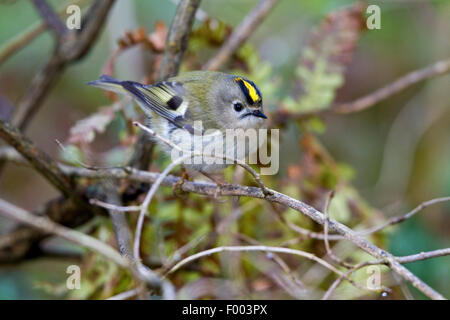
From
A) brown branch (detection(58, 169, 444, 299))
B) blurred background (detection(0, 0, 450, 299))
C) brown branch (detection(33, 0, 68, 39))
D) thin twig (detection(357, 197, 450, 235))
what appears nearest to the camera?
brown branch (detection(58, 169, 444, 299))

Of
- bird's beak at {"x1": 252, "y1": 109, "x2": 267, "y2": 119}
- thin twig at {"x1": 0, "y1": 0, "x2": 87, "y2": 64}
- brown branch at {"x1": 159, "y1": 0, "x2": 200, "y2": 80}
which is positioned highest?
thin twig at {"x1": 0, "y1": 0, "x2": 87, "y2": 64}

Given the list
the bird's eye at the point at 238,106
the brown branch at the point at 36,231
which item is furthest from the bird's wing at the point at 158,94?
the brown branch at the point at 36,231

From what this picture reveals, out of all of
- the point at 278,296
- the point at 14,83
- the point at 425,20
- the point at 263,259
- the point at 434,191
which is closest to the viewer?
the point at 278,296

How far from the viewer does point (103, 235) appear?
89.1 inches

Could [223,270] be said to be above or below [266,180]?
below

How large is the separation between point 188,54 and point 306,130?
761 mm

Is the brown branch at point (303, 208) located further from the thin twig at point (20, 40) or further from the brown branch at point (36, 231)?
the thin twig at point (20, 40)

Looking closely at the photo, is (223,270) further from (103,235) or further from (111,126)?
(111,126)

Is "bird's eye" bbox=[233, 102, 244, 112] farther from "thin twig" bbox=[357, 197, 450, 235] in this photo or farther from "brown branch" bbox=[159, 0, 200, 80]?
"thin twig" bbox=[357, 197, 450, 235]

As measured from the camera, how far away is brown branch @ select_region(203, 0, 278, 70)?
256cm

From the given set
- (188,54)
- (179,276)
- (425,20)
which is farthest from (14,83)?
(425,20)

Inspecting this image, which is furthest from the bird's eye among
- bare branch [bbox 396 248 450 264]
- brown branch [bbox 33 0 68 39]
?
bare branch [bbox 396 248 450 264]

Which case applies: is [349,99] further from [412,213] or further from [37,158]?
[37,158]

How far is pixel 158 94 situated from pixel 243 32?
63cm
